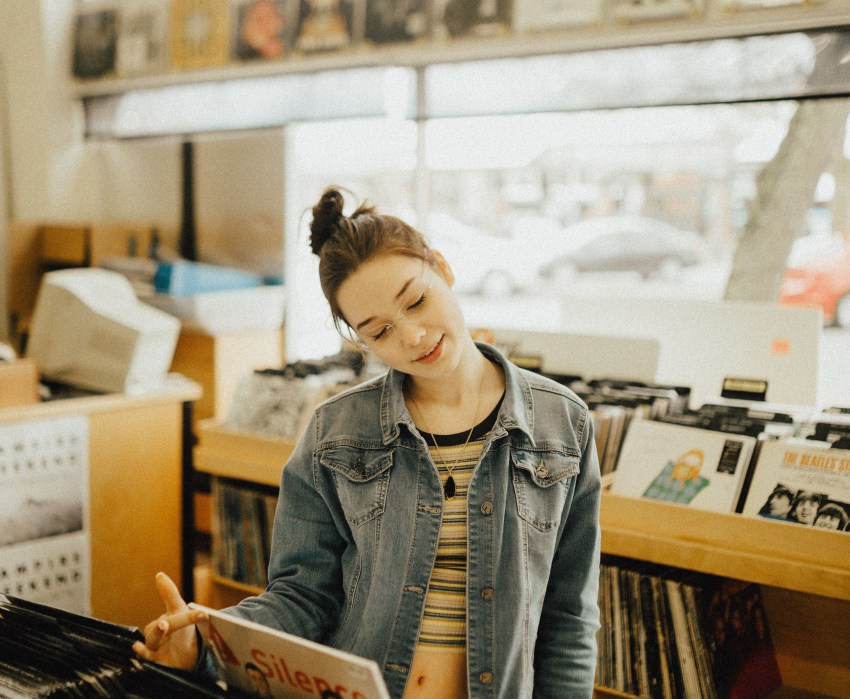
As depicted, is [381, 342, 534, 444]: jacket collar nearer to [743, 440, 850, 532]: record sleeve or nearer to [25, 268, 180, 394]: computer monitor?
[743, 440, 850, 532]: record sleeve

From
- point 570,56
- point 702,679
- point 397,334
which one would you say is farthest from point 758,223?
point 397,334

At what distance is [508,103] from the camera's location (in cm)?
358

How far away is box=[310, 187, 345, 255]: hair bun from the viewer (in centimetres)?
A: 125

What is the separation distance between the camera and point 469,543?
123cm

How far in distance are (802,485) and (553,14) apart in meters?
2.25

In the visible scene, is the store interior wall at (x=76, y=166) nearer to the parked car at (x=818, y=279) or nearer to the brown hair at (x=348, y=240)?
the parked car at (x=818, y=279)

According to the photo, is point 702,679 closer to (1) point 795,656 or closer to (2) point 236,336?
(1) point 795,656

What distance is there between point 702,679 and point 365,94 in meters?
2.99

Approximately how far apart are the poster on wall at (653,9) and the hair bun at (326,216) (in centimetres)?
230

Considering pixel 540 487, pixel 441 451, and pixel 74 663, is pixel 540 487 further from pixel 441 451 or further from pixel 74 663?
pixel 74 663

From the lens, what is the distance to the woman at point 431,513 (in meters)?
1.21

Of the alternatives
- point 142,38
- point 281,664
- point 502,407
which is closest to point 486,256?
point 142,38

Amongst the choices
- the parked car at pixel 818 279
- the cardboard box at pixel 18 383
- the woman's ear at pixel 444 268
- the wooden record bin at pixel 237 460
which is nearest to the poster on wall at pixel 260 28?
the cardboard box at pixel 18 383

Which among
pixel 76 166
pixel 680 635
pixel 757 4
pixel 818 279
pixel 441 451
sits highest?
pixel 757 4
